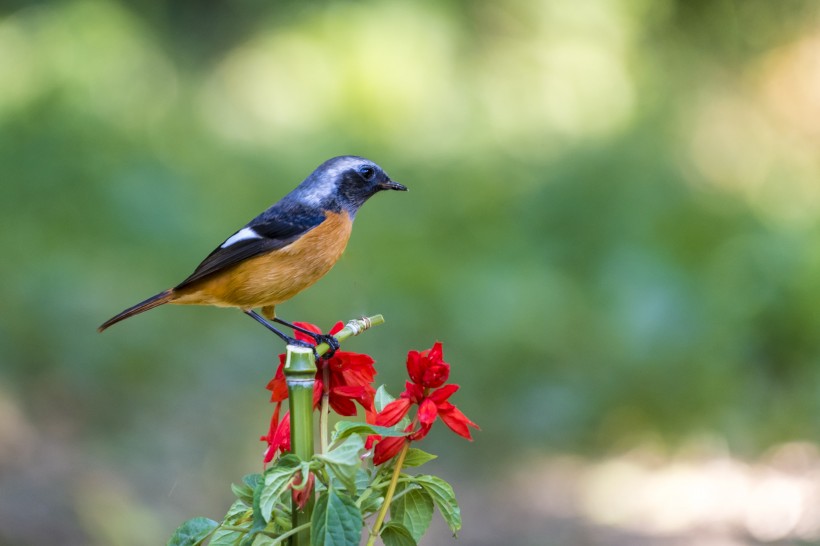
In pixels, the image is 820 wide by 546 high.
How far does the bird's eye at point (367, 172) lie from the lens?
2000 millimetres

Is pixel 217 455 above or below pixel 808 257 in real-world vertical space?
below

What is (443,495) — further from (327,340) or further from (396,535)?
(327,340)

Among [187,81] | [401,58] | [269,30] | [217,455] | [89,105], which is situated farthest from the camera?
[269,30]

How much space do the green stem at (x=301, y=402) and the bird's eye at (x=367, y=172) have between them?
2.96 ft

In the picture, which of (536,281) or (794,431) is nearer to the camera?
(794,431)

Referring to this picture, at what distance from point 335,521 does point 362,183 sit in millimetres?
1108

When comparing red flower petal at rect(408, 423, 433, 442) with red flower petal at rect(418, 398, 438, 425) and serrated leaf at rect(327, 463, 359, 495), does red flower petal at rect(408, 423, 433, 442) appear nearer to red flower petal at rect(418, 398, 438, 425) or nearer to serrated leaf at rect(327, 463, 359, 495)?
red flower petal at rect(418, 398, 438, 425)

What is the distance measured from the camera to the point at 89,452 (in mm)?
4016

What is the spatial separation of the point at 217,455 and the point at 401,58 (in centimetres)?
380

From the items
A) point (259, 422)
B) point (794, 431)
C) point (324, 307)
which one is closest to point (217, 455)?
point (259, 422)

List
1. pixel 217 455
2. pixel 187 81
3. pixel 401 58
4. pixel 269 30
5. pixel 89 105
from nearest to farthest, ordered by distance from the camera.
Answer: pixel 217 455 → pixel 89 105 → pixel 401 58 → pixel 187 81 → pixel 269 30

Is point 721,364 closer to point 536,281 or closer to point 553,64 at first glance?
point 536,281

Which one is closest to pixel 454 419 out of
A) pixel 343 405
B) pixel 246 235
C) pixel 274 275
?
pixel 343 405

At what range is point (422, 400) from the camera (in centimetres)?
121
